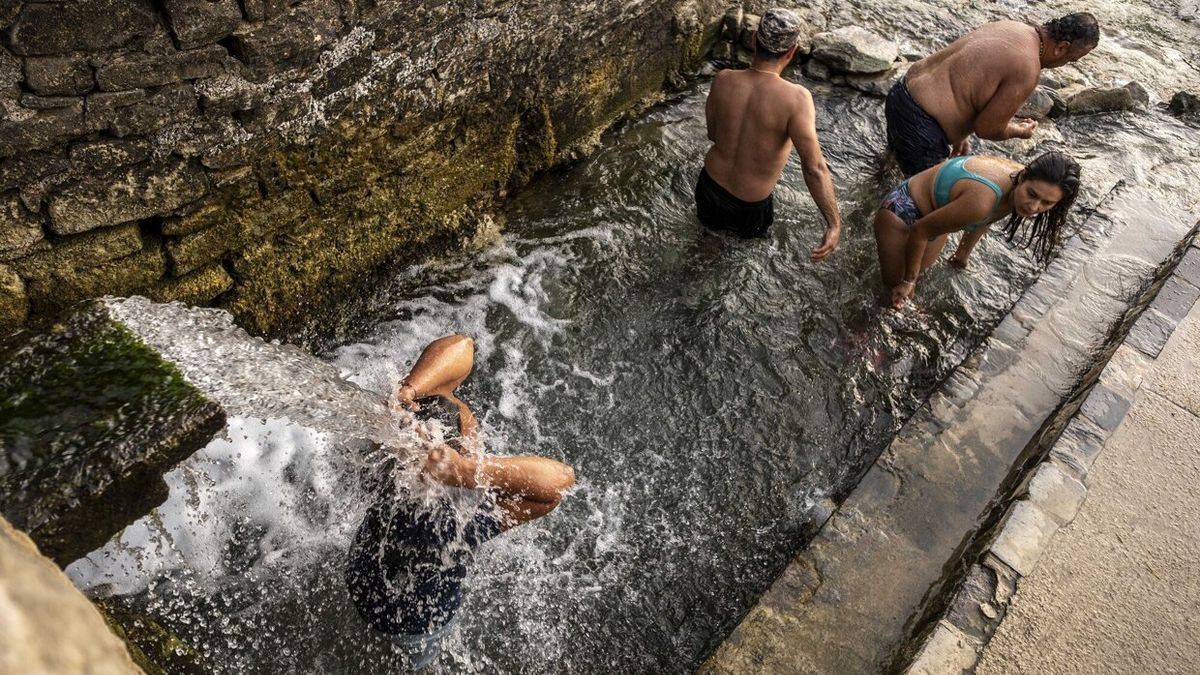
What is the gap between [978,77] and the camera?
466 cm

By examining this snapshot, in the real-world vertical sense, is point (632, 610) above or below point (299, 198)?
below

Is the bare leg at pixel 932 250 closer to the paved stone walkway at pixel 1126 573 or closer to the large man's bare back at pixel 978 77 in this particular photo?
the large man's bare back at pixel 978 77

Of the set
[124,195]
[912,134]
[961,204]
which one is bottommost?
[912,134]

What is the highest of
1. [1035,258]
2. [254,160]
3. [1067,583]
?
[254,160]

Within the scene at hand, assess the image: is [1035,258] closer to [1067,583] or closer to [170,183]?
[1067,583]

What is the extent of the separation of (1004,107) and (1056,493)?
2.48 metres

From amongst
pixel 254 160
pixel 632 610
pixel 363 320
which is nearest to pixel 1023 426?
pixel 632 610

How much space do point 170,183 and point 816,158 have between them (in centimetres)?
303

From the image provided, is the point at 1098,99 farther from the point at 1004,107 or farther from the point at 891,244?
the point at 891,244

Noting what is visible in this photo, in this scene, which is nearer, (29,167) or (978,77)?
(29,167)

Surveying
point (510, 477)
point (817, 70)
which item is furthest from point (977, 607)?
point (817, 70)

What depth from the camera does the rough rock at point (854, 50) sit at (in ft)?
20.9

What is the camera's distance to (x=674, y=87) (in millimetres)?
6121

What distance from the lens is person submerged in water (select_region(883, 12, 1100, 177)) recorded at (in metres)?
4.47
